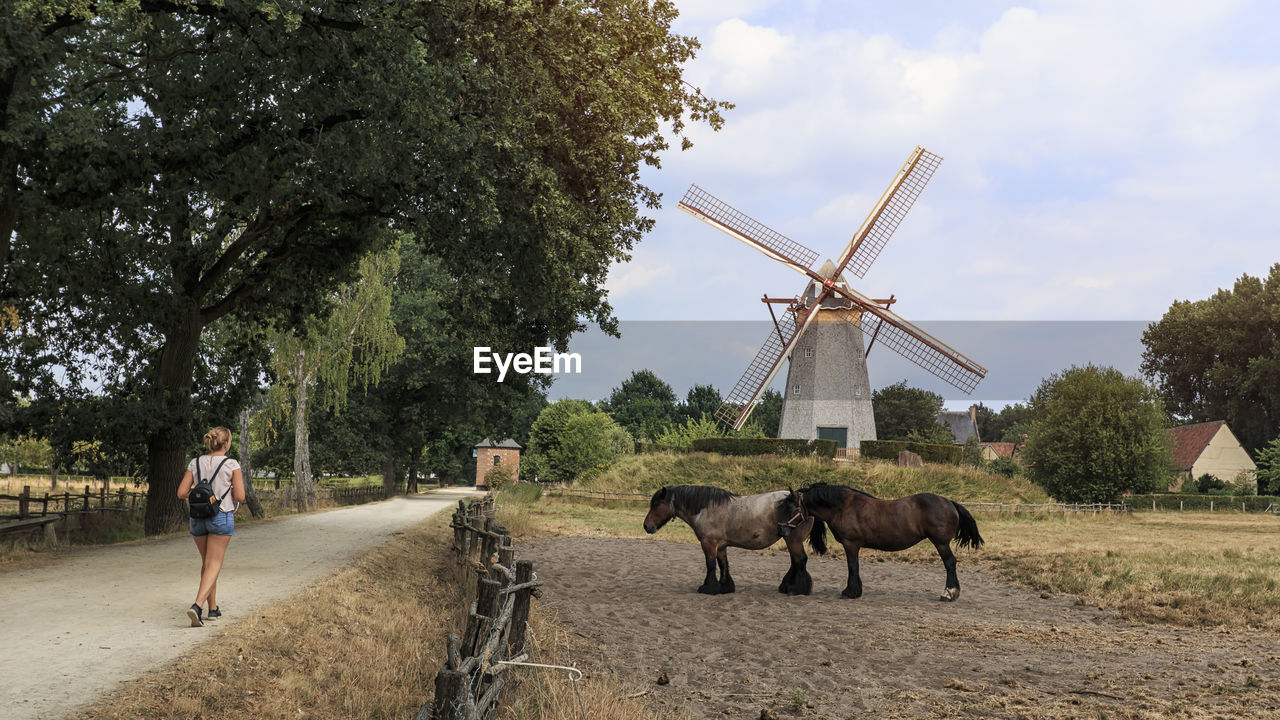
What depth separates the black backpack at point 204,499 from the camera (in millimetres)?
8102

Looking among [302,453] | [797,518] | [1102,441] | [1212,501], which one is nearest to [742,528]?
[797,518]

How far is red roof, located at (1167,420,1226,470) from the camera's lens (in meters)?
60.9

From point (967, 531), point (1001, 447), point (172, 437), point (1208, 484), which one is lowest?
point (1208, 484)

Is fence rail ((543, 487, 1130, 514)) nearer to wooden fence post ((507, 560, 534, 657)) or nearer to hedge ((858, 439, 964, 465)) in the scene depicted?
hedge ((858, 439, 964, 465))

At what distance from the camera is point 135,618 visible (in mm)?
8695

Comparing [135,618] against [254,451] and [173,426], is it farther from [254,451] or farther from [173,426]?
[254,451]

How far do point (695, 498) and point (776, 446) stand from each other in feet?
82.8

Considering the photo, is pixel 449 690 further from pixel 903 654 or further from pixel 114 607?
pixel 114 607

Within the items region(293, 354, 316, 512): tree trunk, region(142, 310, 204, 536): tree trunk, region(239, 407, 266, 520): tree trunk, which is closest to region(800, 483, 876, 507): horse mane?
region(142, 310, 204, 536): tree trunk

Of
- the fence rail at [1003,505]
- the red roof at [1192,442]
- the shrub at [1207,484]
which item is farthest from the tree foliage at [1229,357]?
the fence rail at [1003,505]

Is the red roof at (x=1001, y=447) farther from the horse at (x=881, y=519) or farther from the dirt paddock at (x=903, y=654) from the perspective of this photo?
the horse at (x=881, y=519)

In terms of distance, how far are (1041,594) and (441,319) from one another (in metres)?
35.0

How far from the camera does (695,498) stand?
48.0ft

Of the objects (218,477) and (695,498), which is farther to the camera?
(695,498)
